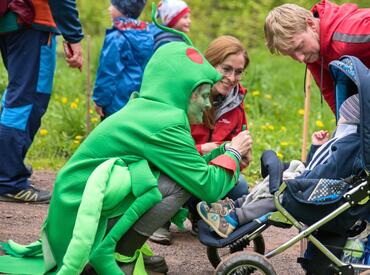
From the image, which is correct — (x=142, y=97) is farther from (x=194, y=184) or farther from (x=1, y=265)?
(x=1, y=265)

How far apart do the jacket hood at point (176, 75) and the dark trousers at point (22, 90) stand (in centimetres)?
157

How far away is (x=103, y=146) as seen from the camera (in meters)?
4.04

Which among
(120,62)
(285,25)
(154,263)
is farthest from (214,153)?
(120,62)

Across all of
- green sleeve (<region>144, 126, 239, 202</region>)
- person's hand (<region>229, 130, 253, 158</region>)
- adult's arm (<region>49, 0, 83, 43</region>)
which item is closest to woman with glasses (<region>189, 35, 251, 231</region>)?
person's hand (<region>229, 130, 253, 158</region>)

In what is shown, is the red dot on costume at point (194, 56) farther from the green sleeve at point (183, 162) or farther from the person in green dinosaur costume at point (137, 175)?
the green sleeve at point (183, 162)

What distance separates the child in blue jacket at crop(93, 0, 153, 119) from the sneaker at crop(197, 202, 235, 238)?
217 cm

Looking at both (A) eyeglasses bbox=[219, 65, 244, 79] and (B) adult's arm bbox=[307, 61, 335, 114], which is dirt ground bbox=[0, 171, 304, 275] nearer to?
(B) adult's arm bbox=[307, 61, 335, 114]

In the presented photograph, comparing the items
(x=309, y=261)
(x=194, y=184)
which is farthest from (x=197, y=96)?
(x=309, y=261)

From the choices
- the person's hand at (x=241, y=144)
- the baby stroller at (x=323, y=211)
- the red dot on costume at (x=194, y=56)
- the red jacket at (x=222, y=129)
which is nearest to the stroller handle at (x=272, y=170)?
the baby stroller at (x=323, y=211)

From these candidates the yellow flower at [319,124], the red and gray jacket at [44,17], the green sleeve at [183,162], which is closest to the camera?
the green sleeve at [183,162]

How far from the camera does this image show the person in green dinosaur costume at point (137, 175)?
389cm

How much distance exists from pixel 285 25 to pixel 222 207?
1.00 metres

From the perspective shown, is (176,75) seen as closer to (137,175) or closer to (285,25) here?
(137,175)

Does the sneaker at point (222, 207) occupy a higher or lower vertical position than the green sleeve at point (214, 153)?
lower
